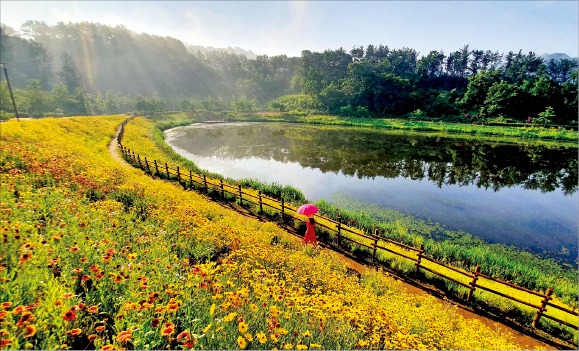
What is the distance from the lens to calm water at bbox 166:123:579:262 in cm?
1563

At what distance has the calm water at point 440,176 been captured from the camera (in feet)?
51.3

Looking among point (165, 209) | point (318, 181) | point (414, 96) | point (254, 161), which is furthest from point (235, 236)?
point (414, 96)

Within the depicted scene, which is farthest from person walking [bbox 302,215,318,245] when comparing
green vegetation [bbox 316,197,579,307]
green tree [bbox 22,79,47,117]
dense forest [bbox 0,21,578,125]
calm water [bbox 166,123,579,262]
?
green tree [bbox 22,79,47,117]

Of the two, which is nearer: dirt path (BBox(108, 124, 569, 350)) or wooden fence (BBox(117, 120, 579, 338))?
dirt path (BBox(108, 124, 569, 350))

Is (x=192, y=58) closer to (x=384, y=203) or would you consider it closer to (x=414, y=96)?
(x=414, y=96)

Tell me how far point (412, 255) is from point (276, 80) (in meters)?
135

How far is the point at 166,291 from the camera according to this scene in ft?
12.8

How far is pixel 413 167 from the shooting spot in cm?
2725

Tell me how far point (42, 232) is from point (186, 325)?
3.64 metres

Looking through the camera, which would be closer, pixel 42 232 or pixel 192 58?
pixel 42 232

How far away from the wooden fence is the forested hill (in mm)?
128090

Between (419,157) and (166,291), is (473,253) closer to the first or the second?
(166,291)

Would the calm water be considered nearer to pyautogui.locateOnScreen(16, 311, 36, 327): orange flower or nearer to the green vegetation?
the green vegetation

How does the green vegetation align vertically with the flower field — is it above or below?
below
